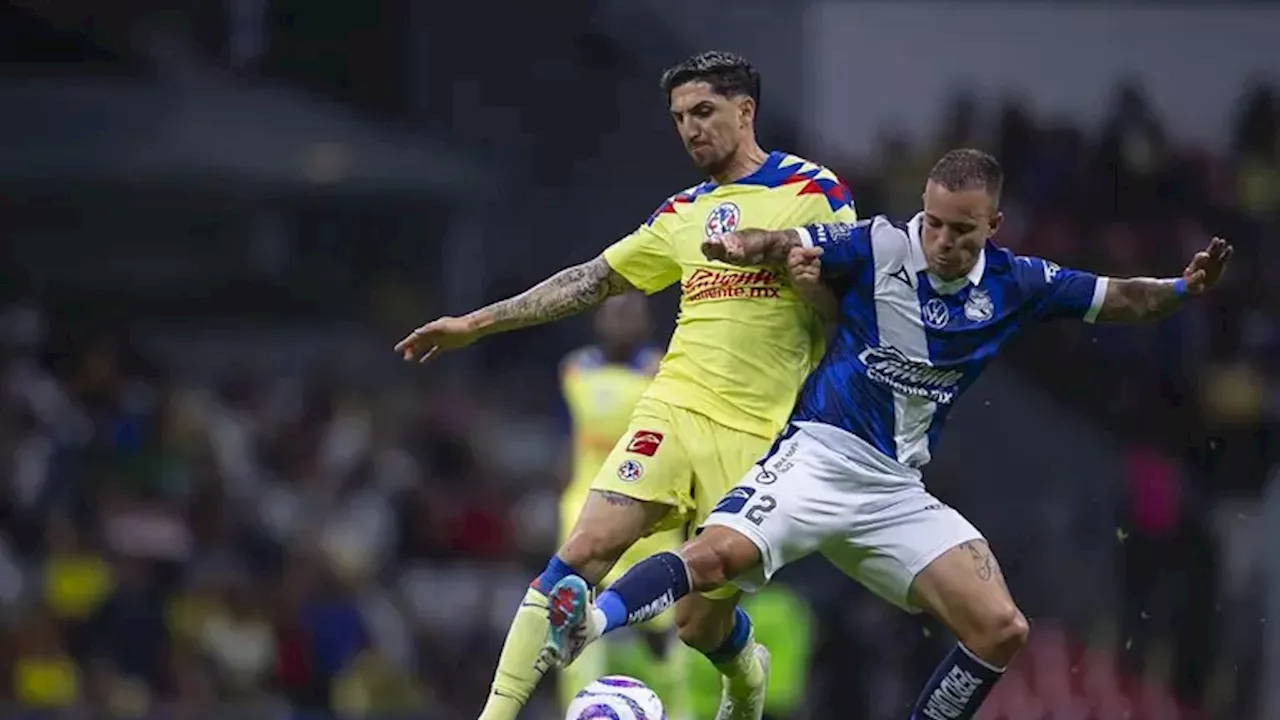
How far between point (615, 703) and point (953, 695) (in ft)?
3.42

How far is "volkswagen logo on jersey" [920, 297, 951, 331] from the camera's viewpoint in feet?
23.3

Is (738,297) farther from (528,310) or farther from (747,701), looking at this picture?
(747,701)

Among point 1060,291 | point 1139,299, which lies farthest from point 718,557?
point 1139,299

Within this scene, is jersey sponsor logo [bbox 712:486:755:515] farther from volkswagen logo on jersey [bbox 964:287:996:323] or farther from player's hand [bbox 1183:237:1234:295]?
player's hand [bbox 1183:237:1234:295]

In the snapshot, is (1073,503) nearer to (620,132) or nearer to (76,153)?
(620,132)

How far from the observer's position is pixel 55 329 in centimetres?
1521

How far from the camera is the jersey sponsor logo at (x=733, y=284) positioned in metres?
7.39

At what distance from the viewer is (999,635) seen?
279 inches

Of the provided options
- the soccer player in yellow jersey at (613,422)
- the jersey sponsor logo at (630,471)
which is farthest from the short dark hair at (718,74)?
the soccer player in yellow jersey at (613,422)

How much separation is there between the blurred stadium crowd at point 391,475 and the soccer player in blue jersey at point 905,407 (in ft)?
21.3

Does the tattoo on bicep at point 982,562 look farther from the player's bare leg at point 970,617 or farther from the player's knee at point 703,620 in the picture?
the player's knee at point 703,620

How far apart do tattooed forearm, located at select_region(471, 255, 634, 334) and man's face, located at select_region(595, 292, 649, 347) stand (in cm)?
290

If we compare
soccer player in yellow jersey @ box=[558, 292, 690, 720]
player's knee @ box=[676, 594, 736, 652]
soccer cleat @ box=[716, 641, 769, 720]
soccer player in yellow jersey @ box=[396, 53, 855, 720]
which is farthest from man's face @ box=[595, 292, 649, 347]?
player's knee @ box=[676, 594, 736, 652]

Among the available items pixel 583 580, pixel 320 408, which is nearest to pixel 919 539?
pixel 583 580
